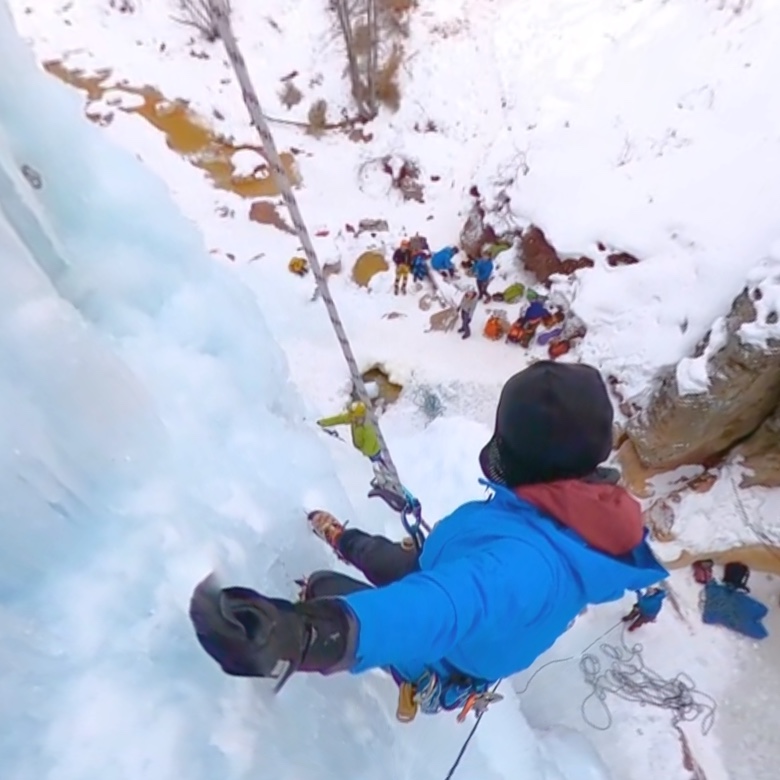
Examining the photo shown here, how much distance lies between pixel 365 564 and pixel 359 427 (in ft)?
5.16

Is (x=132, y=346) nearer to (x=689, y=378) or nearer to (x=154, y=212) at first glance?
(x=154, y=212)

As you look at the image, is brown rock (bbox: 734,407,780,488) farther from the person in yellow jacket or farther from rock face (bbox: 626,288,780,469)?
the person in yellow jacket

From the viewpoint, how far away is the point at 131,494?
57.7 inches

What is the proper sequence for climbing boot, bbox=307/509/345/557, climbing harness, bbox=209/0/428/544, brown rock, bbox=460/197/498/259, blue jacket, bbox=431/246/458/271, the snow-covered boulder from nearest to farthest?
climbing harness, bbox=209/0/428/544, climbing boot, bbox=307/509/345/557, the snow-covered boulder, blue jacket, bbox=431/246/458/271, brown rock, bbox=460/197/498/259

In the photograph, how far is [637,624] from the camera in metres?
4.21

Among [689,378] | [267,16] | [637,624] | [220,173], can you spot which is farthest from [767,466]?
[267,16]

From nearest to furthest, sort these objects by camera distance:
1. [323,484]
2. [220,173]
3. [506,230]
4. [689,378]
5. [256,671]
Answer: [256,671] → [323,484] → [689,378] → [506,230] → [220,173]

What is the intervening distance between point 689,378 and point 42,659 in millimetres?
4257

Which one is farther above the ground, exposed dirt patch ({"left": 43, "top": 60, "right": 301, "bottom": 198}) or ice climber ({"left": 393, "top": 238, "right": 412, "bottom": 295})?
exposed dirt patch ({"left": 43, "top": 60, "right": 301, "bottom": 198})

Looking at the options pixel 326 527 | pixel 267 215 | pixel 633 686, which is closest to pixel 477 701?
pixel 326 527

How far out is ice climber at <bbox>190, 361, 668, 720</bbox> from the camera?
0.85m

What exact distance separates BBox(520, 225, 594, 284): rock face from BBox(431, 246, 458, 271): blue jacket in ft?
2.18

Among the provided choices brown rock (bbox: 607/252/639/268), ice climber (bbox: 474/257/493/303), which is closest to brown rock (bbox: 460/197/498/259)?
ice climber (bbox: 474/257/493/303)

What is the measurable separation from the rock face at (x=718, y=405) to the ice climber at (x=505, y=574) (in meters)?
3.72
